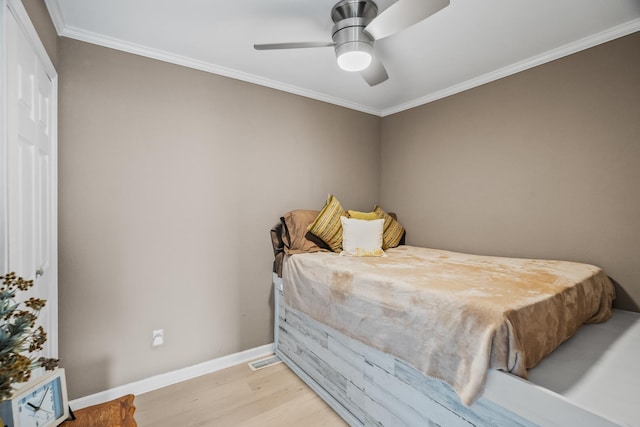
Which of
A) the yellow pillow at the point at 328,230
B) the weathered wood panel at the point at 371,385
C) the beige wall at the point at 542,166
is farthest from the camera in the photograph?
the yellow pillow at the point at 328,230

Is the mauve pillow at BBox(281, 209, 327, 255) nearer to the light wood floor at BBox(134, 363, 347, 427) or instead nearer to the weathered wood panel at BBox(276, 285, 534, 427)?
the weathered wood panel at BBox(276, 285, 534, 427)

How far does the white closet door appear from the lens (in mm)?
1195

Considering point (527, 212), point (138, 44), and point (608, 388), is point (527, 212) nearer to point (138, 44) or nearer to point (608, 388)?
point (608, 388)

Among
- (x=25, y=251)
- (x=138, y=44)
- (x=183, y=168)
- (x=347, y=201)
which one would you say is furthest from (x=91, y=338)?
(x=347, y=201)

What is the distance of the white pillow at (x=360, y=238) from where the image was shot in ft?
8.25

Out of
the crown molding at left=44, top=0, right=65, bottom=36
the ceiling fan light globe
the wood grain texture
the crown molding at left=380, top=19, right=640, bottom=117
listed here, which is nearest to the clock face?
the wood grain texture

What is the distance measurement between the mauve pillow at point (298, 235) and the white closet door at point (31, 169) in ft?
5.04

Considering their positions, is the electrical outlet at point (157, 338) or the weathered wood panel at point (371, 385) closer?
the weathered wood panel at point (371, 385)

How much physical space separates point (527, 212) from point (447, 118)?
1.16m

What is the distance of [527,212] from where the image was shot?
7.90 feet

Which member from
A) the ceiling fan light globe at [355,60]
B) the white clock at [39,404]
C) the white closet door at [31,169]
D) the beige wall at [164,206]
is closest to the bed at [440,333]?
the beige wall at [164,206]

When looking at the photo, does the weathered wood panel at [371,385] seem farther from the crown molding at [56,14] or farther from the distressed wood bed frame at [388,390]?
the crown molding at [56,14]

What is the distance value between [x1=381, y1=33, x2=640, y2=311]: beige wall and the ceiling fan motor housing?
1511mm

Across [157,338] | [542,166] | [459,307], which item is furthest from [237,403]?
[542,166]
